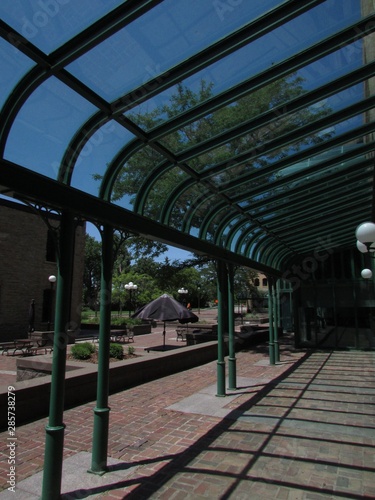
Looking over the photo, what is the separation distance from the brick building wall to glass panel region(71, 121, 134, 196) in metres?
16.5

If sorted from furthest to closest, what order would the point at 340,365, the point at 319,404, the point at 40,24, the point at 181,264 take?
the point at 181,264 → the point at 340,365 → the point at 319,404 → the point at 40,24

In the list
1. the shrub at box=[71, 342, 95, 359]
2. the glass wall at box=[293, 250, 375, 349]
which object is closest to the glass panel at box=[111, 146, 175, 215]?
the shrub at box=[71, 342, 95, 359]

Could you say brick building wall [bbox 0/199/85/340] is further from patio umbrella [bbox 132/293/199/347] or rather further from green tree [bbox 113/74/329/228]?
green tree [bbox 113/74/329/228]

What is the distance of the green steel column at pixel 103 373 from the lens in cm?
429

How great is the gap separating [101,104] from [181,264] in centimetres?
1491

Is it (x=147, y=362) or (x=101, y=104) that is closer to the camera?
(x=101, y=104)

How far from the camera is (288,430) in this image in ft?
18.6

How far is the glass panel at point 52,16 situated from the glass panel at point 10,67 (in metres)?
0.17

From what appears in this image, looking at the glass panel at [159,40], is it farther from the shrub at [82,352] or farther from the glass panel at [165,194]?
the shrub at [82,352]

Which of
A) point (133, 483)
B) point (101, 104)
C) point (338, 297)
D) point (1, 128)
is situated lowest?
point (133, 483)

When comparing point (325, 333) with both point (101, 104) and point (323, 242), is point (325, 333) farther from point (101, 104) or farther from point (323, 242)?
point (101, 104)

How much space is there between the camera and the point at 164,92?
3.96 meters

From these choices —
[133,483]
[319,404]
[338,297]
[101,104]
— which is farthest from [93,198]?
[338,297]

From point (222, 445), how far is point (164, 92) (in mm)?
4541
